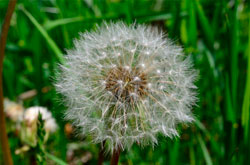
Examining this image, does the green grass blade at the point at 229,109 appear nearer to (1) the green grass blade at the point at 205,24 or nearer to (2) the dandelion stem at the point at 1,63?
(1) the green grass blade at the point at 205,24

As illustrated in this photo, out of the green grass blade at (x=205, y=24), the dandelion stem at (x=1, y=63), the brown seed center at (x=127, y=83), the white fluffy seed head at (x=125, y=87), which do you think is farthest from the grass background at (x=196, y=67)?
the dandelion stem at (x=1, y=63)

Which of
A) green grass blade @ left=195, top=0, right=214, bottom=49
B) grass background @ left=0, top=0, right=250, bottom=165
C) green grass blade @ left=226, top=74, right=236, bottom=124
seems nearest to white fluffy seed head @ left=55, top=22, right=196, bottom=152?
grass background @ left=0, top=0, right=250, bottom=165

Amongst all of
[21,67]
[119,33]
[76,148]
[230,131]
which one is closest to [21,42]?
[21,67]

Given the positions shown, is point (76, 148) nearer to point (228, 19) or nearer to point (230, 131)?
point (230, 131)

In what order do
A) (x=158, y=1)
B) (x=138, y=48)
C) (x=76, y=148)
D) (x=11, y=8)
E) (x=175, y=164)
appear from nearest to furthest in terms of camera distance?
(x=11, y=8)
(x=138, y=48)
(x=175, y=164)
(x=76, y=148)
(x=158, y=1)

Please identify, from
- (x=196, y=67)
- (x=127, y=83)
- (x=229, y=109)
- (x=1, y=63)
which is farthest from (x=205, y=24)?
(x=1, y=63)

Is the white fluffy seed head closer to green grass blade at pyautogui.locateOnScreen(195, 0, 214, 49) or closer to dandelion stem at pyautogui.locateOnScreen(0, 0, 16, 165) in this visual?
dandelion stem at pyautogui.locateOnScreen(0, 0, 16, 165)
